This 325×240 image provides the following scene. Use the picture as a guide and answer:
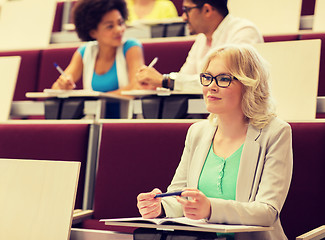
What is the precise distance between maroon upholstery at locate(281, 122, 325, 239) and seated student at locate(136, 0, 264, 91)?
9.3 inches

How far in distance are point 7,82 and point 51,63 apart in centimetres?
17

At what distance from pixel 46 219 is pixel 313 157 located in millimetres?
271

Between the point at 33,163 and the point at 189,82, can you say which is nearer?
the point at 33,163

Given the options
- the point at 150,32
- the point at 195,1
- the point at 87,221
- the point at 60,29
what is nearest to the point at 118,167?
the point at 87,221

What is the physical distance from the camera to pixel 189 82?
671mm

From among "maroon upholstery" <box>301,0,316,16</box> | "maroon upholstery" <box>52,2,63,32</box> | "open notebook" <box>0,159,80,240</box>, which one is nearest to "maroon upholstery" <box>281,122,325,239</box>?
"open notebook" <box>0,159,80,240</box>

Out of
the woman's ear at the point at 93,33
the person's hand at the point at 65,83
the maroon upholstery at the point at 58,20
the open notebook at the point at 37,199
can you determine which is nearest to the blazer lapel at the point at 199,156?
the open notebook at the point at 37,199

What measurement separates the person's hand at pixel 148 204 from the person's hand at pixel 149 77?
274 mm

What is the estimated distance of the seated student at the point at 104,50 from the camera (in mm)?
855

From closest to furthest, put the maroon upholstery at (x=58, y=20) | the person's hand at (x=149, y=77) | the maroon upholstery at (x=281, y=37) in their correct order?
1. the person's hand at (x=149, y=77)
2. the maroon upholstery at (x=281, y=37)
3. the maroon upholstery at (x=58, y=20)

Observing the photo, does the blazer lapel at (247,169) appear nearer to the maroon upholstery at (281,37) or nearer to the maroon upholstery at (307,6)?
the maroon upholstery at (281,37)

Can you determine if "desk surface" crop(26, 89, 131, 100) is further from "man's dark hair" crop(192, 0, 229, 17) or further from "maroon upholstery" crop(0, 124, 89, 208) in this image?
"man's dark hair" crop(192, 0, 229, 17)

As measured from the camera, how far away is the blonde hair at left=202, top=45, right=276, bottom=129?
47 centimetres

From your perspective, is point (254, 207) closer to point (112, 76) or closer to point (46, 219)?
point (46, 219)
